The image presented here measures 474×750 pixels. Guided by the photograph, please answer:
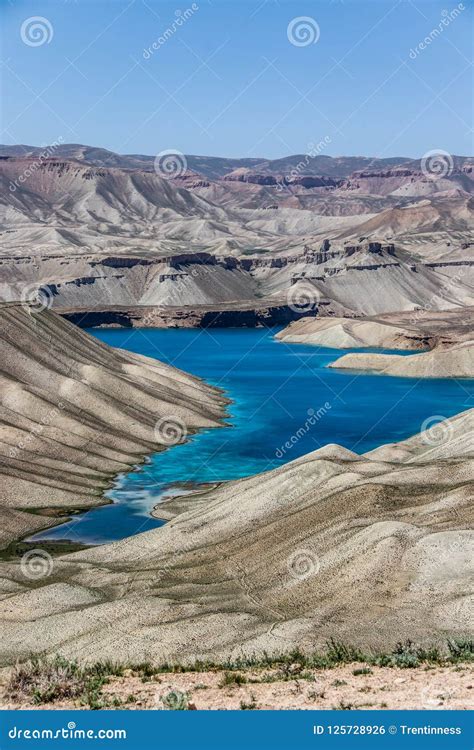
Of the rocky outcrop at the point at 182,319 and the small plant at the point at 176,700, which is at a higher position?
the rocky outcrop at the point at 182,319

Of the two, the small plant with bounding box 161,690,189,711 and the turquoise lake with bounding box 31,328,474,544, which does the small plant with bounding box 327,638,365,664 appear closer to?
the small plant with bounding box 161,690,189,711

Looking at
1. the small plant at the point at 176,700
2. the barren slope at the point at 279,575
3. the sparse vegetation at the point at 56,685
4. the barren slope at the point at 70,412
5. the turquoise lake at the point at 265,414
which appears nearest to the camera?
the small plant at the point at 176,700

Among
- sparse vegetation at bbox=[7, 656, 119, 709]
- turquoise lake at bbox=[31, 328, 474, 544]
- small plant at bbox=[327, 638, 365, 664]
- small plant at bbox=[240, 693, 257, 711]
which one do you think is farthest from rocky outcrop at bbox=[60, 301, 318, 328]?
small plant at bbox=[240, 693, 257, 711]

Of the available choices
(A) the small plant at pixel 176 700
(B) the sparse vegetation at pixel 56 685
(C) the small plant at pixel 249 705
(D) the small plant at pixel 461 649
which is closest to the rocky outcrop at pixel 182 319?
(D) the small plant at pixel 461 649

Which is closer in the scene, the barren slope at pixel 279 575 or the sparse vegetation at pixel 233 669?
the sparse vegetation at pixel 233 669

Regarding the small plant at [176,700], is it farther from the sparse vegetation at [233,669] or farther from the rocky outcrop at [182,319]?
the rocky outcrop at [182,319]

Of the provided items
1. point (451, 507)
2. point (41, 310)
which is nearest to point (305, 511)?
point (451, 507)

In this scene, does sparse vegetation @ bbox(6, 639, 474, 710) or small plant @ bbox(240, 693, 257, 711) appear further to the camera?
sparse vegetation @ bbox(6, 639, 474, 710)
